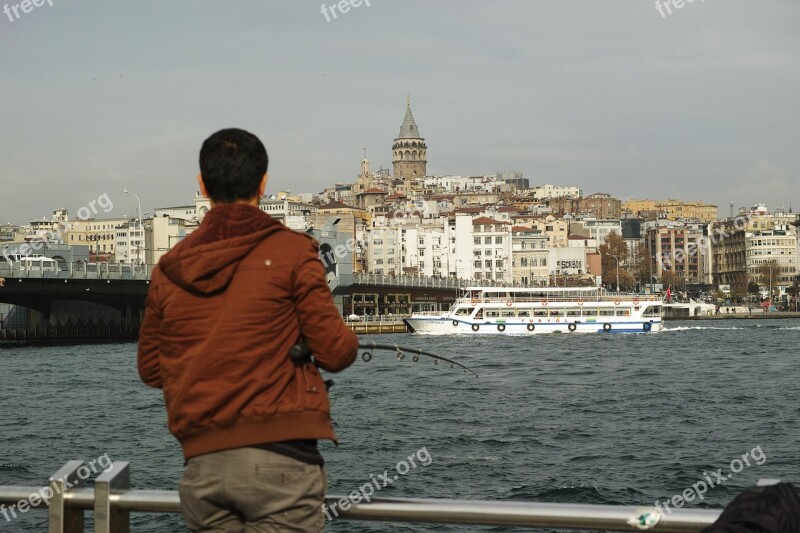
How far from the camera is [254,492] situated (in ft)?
9.01

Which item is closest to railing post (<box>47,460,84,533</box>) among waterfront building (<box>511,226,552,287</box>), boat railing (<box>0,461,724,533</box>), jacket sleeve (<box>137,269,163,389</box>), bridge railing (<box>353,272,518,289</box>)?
boat railing (<box>0,461,724,533</box>)

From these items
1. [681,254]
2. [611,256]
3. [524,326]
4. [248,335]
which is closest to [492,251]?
[611,256]

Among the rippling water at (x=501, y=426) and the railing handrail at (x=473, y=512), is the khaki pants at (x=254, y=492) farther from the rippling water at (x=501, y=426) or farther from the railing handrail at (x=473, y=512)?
the rippling water at (x=501, y=426)

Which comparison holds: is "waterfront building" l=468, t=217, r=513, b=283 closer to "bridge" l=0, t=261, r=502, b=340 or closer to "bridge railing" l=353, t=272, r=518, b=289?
"bridge" l=0, t=261, r=502, b=340

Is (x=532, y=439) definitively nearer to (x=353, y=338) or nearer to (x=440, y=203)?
(x=353, y=338)

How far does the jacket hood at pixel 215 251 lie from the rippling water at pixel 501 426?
1054cm

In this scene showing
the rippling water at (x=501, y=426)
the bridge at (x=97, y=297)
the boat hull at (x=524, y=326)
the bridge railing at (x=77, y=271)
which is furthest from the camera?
the boat hull at (x=524, y=326)

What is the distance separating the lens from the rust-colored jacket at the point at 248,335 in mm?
2779

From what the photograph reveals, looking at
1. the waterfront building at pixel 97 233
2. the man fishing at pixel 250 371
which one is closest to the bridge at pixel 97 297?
the man fishing at pixel 250 371

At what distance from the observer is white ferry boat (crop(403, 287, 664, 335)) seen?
66.2m

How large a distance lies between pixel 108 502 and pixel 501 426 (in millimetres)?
20175

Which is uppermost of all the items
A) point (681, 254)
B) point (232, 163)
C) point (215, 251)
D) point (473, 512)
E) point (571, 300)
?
point (681, 254)

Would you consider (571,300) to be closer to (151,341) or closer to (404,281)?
(404,281)

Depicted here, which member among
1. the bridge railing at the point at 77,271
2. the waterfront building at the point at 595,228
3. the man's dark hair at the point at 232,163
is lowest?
the man's dark hair at the point at 232,163
